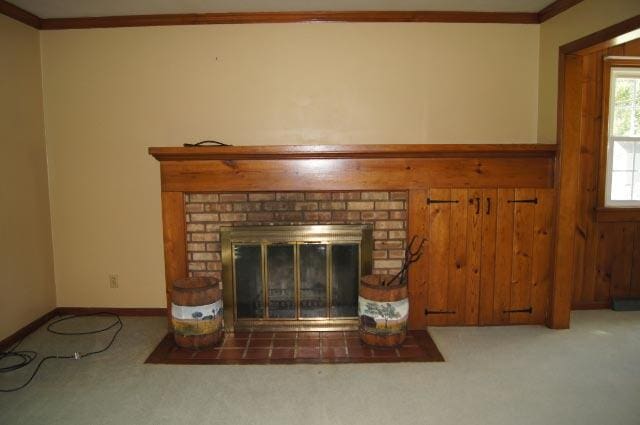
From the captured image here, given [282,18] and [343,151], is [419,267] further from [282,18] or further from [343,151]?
[282,18]

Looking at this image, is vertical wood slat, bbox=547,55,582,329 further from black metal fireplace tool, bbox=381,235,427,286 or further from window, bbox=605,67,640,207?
black metal fireplace tool, bbox=381,235,427,286

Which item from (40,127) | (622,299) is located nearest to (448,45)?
(622,299)

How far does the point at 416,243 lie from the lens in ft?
9.50

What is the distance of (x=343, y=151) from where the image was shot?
106 inches

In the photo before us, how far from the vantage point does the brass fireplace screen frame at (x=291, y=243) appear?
2891 mm

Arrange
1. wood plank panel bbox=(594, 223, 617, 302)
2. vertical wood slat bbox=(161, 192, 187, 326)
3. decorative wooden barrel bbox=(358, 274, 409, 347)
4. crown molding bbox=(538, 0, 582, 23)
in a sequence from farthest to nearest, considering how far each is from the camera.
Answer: wood plank panel bbox=(594, 223, 617, 302) → vertical wood slat bbox=(161, 192, 187, 326) → crown molding bbox=(538, 0, 582, 23) → decorative wooden barrel bbox=(358, 274, 409, 347)

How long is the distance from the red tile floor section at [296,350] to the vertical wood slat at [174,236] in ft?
1.40

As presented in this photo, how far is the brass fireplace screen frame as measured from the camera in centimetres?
289

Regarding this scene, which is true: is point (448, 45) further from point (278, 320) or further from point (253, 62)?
point (278, 320)

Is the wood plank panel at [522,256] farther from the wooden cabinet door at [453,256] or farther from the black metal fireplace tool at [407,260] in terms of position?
the black metal fireplace tool at [407,260]

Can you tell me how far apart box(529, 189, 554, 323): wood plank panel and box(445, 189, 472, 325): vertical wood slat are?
1.66ft

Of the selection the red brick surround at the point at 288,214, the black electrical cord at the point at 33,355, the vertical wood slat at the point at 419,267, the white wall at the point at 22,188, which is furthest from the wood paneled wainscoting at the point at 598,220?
the white wall at the point at 22,188

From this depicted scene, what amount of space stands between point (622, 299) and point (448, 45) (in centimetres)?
250

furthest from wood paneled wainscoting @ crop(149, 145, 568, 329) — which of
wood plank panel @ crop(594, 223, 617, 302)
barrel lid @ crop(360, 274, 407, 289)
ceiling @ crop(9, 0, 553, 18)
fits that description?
ceiling @ crop(9, 0, 553, 18)
